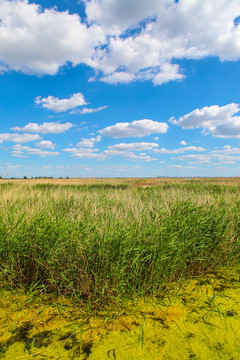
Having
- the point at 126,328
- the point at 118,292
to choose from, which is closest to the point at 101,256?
the point at 118,292

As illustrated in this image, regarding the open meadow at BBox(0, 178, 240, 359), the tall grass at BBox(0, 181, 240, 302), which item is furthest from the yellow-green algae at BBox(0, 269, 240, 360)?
the tall grass at BBox(0, 181, 240, 302)

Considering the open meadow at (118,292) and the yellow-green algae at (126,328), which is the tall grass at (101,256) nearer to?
the open meadow at (118,292)

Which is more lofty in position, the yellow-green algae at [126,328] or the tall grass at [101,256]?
the tall grass at [101,256]

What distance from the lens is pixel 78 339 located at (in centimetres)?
197

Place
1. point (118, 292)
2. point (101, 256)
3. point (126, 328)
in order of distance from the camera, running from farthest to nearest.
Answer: point (101, 256), point (118, 292), point (126, 328)

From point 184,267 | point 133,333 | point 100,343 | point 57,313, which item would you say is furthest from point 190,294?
point 57,313

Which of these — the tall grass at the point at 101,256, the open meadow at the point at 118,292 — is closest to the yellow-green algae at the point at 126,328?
the open meadow at the point at 118,292

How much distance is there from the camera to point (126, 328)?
2.10 m

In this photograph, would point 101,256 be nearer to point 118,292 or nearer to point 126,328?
point 118,292

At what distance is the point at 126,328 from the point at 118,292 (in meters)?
0.41

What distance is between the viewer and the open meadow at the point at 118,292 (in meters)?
1.91

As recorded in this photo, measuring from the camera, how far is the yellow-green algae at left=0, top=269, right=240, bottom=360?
183 centimetres

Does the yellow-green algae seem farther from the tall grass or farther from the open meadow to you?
the tall grass

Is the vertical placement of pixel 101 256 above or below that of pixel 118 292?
above
